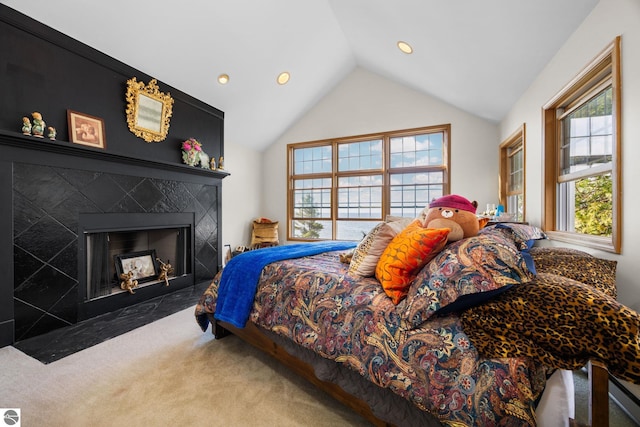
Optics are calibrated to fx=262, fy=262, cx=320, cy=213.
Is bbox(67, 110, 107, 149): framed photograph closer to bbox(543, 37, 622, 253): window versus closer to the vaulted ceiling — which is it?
the vaulted ceiling

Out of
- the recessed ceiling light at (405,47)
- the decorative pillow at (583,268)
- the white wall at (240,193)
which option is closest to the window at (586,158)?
the decorative pillow at (583,268)

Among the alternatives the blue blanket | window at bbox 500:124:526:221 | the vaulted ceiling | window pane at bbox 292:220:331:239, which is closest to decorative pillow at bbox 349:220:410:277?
the blue blanket

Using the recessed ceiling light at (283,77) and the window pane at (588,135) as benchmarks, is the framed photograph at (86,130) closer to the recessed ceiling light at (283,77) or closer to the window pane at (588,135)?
the recessed ceiling light at (283,77)

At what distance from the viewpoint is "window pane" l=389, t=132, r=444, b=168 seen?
439 centimetres

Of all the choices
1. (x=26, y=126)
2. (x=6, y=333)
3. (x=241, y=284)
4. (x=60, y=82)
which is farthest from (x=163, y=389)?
(x=60, y=82)

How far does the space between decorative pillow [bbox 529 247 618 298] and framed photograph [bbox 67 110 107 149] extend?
3727 millimetres

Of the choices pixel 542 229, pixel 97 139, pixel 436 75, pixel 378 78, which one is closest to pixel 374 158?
pixel 378 78

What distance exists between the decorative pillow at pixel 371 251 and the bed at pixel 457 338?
0.21 feet

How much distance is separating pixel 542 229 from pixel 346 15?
10.7ft

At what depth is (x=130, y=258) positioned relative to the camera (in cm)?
307

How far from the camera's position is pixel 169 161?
3312 millimetres

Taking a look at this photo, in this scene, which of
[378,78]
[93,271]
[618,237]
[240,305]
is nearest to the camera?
[618,237]

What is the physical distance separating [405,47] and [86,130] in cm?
357

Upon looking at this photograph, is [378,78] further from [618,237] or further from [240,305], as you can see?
[240,305]
